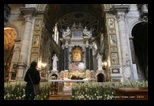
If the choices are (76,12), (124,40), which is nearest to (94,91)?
(124,40)

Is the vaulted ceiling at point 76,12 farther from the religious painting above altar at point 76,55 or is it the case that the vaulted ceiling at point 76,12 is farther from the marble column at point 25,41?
the religious painting above altar at point 76,55

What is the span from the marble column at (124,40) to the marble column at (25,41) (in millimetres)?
7900

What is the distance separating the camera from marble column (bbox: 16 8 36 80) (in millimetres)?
10820

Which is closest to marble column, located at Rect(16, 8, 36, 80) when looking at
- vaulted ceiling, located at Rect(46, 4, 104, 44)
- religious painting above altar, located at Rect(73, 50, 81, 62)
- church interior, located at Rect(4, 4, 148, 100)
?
church interior, located at Rect(4, 4, 148, 100)

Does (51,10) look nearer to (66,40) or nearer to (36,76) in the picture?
(66,40)

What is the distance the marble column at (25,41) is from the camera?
10.8 m

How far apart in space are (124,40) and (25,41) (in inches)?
338

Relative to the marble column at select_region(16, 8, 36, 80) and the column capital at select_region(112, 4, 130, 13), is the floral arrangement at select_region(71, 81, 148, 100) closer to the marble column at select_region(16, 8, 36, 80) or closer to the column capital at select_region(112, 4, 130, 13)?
the marble column at select_region(16, 8, 36, 80)

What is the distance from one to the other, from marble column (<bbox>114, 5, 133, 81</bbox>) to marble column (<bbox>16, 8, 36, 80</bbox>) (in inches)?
311

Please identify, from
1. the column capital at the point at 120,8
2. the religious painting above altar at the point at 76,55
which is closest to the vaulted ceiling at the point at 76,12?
the column capital at the point at 120,8

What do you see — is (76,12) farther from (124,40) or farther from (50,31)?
(124,40)

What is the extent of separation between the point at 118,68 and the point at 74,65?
9523 millimetres

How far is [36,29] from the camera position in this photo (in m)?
12.6
